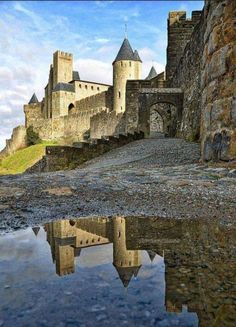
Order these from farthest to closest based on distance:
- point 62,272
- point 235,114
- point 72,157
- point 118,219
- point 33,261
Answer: point 72,157
point 235,114
point 118,219
point 33,261
point 62,272

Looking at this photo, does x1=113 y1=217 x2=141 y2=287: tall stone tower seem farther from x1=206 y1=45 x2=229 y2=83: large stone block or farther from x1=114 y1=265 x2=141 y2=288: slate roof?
x1=206 y1=45 x2=229 y2=83: large stone block

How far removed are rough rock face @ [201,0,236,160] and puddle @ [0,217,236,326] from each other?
2792 millimetres

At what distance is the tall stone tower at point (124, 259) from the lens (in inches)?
74.5

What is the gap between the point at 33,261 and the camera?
6.75 feet

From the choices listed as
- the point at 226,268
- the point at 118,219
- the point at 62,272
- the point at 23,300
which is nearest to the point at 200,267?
the point at 226,268

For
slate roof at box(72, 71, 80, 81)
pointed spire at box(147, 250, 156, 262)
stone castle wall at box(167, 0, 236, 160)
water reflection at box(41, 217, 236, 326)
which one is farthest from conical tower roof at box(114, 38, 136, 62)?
pointed spire at box(147, 250, 156, 262)

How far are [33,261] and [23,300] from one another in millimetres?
537

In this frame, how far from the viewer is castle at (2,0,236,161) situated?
553 cm

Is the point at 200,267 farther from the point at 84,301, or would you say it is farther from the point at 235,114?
the point at 235,114

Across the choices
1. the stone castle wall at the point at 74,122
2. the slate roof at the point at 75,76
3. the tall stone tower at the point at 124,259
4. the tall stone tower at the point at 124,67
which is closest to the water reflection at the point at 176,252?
the tall stone tower at the point at 124,259

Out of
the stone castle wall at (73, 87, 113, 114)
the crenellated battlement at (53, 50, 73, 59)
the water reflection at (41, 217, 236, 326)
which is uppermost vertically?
the crenellated battlement at (53, 50, 73, 59)

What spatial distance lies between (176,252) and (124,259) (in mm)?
356

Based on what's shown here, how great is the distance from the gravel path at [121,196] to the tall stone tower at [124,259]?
31.0 inches

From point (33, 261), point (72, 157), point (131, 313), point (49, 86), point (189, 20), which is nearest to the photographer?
point (131, 313)
